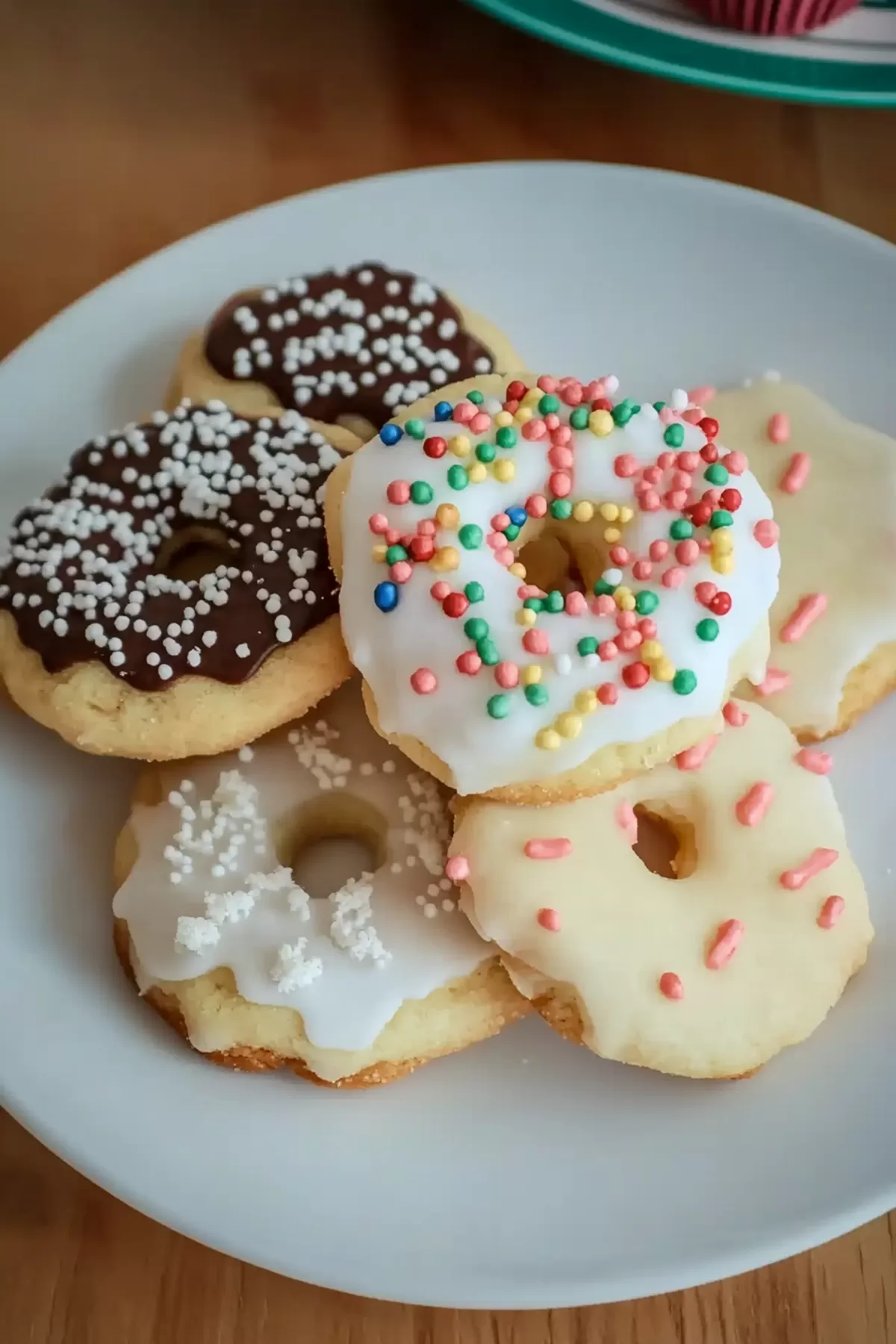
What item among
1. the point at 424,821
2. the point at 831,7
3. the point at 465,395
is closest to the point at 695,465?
the point at 465,395

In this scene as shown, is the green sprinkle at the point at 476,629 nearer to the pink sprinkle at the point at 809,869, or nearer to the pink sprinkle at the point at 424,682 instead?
the pink sprinkle at the point at 424,682

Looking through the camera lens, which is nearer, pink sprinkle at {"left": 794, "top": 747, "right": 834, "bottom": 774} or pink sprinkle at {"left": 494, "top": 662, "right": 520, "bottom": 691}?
pink sprinkle at {"left": 494, "top": 662, "right": 520, "bottom": 691}

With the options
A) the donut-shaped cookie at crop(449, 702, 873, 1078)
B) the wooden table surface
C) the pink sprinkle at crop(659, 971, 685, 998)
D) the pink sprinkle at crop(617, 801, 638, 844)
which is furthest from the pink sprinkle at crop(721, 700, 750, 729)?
the wooden table surface

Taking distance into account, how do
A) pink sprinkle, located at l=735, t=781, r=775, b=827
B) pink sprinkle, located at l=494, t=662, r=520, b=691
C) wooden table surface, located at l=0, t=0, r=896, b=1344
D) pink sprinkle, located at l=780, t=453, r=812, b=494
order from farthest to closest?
1. wooden table surface, located at l=0, t=0, r=896, b=1344
2. pink sprinkle, located at l=780, t=453, r=812, b=494
3. pink sprinkle, located at l=735, t=781, r=775, b=827
4. pink sprinkle, located at l=494, t=662, r=520, b=691

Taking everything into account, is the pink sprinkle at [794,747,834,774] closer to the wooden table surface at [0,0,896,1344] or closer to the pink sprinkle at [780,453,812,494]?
the pink sprinkle at [780,453,812,494]

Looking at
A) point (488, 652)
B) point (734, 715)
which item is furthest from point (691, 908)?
point (488, 652)

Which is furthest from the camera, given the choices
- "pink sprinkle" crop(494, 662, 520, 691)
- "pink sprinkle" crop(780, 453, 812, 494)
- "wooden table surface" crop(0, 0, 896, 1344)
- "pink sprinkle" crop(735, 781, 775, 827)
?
"wooden table surface" crop(0, 0, 896, 1344)

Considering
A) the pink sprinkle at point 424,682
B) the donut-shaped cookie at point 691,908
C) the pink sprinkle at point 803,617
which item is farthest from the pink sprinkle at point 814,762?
the pink sprinkle at point 424,682
